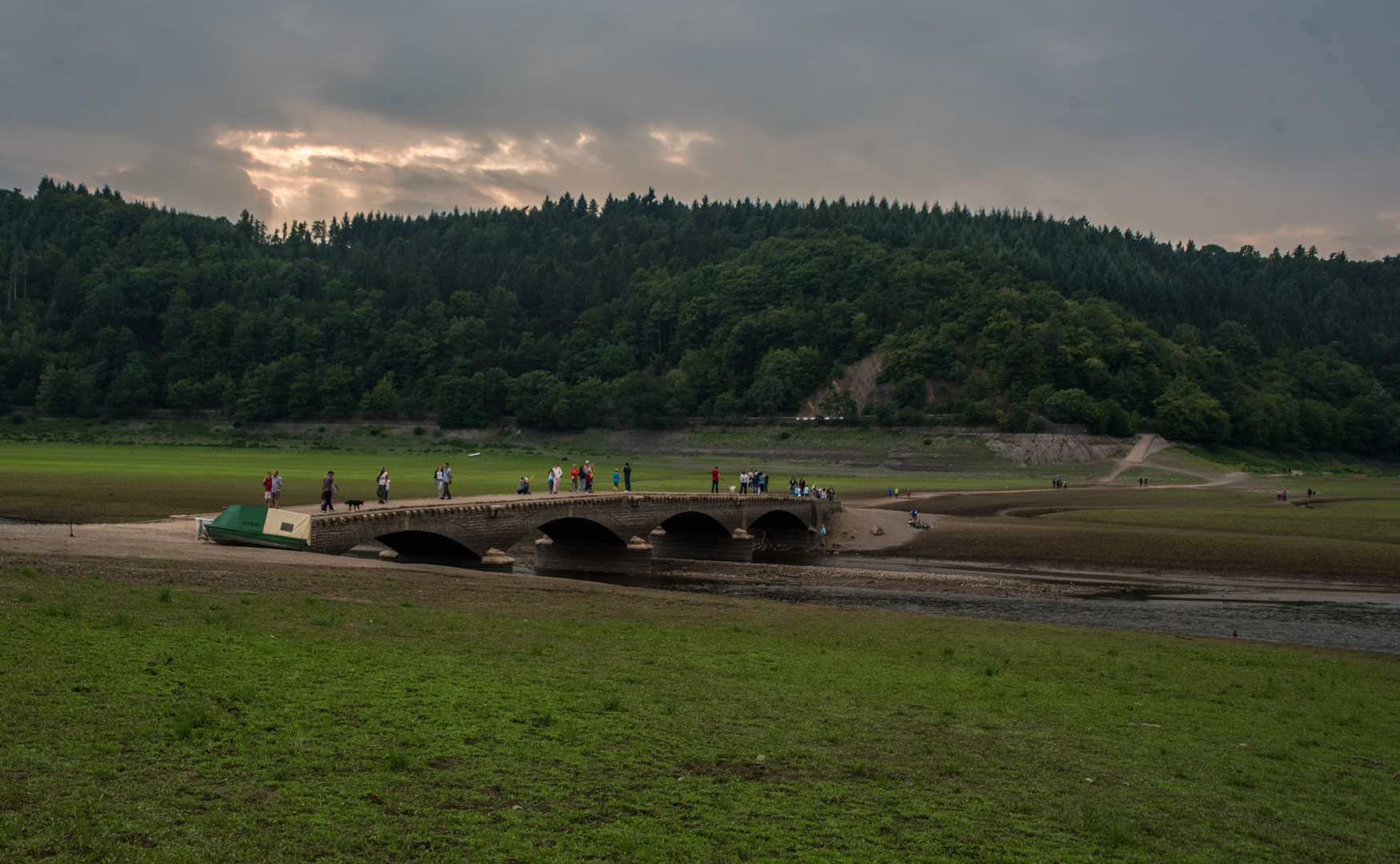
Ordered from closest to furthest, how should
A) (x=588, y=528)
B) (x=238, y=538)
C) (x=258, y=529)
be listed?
(x=238, y=538) < (x=258, y=529) < (x=588, y=528)

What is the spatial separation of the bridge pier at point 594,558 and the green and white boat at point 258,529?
16137 millimetres

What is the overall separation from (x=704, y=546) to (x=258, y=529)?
95.3 feet

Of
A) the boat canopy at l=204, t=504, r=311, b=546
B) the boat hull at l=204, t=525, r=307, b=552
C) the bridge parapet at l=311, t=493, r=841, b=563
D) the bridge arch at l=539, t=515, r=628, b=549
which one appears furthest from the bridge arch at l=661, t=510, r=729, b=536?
the boat hull at l=204, t=525, r=307, b=552

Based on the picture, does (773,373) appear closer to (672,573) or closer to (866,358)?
(866,358)

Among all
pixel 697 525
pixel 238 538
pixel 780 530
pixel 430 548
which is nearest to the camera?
pixel 238 538

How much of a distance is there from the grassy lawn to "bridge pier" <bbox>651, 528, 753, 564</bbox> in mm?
34489

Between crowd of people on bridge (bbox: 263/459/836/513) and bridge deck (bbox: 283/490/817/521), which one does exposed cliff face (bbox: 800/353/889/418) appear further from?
bridge deck (bbox: 283/490/817/521)

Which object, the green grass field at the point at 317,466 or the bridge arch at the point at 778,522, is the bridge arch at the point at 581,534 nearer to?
the bridge arch at the point at 778,522

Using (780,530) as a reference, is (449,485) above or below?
above

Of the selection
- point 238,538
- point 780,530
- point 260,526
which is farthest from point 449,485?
point 238,538

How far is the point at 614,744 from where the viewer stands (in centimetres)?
1248

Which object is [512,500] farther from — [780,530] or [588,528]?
[780,530]

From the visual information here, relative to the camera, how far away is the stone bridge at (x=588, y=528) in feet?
125

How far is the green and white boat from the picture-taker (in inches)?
1313
